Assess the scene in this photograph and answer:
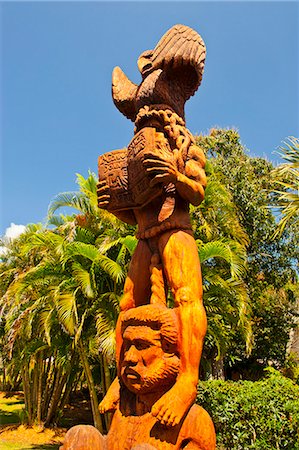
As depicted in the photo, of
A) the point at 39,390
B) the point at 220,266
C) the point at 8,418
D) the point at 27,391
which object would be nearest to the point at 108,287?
the point at 220,266

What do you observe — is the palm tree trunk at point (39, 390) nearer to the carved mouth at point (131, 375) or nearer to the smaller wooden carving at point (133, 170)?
the smaller wooden carving at point (133, 170)

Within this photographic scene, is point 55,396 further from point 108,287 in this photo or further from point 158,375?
point 158,375

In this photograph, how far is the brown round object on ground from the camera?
264cm

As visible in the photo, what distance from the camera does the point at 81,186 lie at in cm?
890

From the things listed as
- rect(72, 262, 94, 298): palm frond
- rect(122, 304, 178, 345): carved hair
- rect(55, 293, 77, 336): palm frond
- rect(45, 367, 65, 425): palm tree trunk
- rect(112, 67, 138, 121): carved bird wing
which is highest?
rect(112, 67, 138, 121): carved bird wing

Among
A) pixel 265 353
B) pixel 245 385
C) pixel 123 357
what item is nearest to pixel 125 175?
pixel 123 357

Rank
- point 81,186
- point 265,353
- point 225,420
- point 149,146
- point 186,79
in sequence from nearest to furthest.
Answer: point 149,146, point 186,79, point 225,420, point 81,186, point 265,353

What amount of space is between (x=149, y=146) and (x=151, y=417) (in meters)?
2.00

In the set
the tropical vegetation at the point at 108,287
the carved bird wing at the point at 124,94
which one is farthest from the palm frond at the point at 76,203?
the carved bird wing at the point at 124,94

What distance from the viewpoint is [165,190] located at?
3398 mm

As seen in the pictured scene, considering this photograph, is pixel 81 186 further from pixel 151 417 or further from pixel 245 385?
pixel 151 417

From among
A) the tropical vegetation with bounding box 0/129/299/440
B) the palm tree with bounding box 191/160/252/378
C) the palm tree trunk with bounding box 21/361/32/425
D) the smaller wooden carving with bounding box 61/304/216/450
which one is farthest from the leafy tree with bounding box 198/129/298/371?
the smaller wooden carving with bounding box 61/304/216/450

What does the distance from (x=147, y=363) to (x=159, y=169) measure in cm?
144

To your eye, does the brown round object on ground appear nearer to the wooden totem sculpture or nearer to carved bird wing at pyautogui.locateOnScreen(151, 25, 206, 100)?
the wooden totem sculpture
